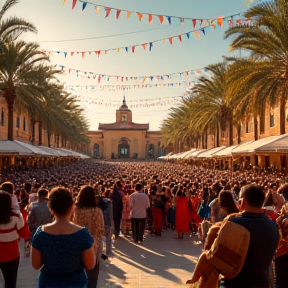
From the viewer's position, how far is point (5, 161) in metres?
33.7

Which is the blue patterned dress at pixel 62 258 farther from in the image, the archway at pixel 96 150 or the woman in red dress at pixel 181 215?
the archway at pixel 96 150

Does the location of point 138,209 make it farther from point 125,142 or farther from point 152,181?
point 125,142

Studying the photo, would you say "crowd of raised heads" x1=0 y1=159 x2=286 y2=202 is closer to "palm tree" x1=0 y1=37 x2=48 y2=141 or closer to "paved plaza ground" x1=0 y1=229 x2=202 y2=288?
"paved plaza ground" x1=0 y1=229 x2=202 y2=288

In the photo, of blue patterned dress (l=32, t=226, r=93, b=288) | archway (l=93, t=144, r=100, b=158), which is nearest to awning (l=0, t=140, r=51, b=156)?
blue patterned dress (l=32, t=226, r=93, b=288)

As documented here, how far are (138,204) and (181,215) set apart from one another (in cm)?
128

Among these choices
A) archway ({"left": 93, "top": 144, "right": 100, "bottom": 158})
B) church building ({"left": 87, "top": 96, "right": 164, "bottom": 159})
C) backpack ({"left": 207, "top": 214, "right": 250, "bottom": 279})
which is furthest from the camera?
archway ({"left": 93, "top": 144, "right": 100, "bottom": 158})

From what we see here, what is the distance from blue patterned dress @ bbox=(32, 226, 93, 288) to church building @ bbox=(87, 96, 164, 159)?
3653 inches

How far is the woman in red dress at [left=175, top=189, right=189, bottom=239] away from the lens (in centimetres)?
1008

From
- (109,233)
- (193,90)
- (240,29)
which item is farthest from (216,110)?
(109,233)

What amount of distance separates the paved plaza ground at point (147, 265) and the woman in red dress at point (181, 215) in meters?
0.24

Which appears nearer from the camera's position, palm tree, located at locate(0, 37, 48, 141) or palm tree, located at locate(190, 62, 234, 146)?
palm tree, located at locate(0, 37, 48, 141)

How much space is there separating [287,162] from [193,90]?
1122 cm

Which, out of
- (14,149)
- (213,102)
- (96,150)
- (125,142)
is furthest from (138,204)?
(96,150)

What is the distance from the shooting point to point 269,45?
17688mm
